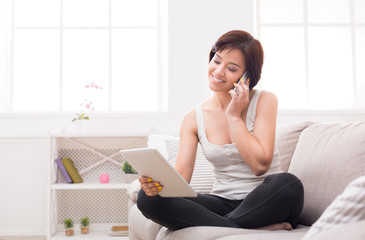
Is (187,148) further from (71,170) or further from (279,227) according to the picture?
(71,170)

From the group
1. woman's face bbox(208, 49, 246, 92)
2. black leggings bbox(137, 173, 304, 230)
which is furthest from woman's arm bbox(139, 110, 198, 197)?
black leggings bbox(137, 173, 304, 230)

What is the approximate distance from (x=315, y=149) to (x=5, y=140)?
2744mm

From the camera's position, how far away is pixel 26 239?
3.70m

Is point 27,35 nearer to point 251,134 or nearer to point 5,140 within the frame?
point 5,140

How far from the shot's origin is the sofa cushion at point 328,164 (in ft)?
5.44

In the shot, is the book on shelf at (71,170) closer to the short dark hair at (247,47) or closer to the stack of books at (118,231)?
the stack of books at (118,231)

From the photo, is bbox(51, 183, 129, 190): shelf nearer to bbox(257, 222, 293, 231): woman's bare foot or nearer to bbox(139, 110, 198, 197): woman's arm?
bbox(139, 110, 198, 197): woman's arm

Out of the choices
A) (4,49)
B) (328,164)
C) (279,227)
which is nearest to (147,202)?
(279,227)

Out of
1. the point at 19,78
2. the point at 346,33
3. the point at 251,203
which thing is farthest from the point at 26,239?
the point at 346,33

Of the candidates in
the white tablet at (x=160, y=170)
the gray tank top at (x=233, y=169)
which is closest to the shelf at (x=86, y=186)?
the gray tank top at (x=233, y=169)

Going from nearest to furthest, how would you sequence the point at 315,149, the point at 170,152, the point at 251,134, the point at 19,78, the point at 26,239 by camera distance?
the point at 251,134, the point at 315,149, the point at 170,152, the point at 26,239, the point at 19,78

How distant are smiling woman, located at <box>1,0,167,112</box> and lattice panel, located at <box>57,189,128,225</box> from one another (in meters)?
0.74

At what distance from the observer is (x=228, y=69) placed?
5.93 ft

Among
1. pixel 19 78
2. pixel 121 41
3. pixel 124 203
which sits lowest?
pixel 124 203
